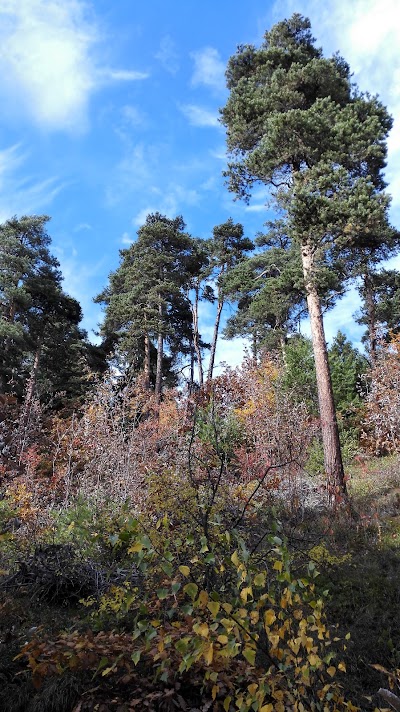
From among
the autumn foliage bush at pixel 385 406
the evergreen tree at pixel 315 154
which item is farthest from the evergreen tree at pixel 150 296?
the evergreen tree at pixel 315 154

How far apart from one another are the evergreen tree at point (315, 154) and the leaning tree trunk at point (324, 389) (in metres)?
0.02

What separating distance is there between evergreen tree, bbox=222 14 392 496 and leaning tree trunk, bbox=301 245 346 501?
0.02 metres

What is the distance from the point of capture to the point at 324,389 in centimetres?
913

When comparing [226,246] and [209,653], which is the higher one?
[226,246]

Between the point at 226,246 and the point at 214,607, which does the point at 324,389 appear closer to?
the point at 214,607

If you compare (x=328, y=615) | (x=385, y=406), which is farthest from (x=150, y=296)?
(x=328, y=615)

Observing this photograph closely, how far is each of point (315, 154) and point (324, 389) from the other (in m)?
4.94

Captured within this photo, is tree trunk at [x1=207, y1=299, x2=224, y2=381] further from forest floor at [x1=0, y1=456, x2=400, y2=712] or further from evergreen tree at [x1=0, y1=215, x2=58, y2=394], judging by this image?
forest floor at [x1=0, y1=456, x2=400, y2=712]

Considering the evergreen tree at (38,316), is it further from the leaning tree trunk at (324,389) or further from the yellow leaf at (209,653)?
the yellow leaf at (209,653)

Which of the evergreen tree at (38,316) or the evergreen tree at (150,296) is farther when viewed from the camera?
the evergreen tree at (150,296)

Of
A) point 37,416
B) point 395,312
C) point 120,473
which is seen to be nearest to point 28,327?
point 37,416

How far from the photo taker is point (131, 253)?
2312 centimetres

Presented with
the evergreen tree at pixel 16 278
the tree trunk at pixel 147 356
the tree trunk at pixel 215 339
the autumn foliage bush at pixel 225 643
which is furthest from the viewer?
the tree trunk at pixel 215 339

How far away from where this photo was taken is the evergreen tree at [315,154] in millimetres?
8469
